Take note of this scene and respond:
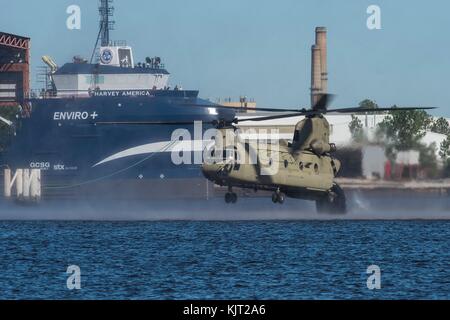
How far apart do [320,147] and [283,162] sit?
3053 mm

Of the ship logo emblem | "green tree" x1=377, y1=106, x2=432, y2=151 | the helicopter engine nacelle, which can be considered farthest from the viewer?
the ship logo emblem

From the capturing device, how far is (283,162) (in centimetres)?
6731

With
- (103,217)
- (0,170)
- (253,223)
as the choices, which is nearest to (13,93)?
(0,170)

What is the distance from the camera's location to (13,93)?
491 ft

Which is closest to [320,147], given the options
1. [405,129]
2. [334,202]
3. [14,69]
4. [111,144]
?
[334,202]

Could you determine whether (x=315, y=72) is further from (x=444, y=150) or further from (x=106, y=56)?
(x=444, y=150)

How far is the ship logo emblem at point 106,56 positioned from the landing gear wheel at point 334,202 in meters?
76.3

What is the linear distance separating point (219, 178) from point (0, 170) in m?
73.1

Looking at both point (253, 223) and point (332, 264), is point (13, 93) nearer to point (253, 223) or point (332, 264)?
point (253, 223)

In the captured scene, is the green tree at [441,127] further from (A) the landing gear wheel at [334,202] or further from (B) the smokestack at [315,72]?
(A) the landing gear wheel at [334,202]

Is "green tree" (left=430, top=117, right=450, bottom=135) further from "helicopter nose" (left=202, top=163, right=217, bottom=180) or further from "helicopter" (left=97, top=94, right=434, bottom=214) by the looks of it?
"helicopter nose" (left=202, top=163, right=217, bottom=180)

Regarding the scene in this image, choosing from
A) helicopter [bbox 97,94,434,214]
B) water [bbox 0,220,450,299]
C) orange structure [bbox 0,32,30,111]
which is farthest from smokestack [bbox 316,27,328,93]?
helicopter [bbox 97,94,434,214]

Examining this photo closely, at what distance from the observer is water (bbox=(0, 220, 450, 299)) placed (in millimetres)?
45375
